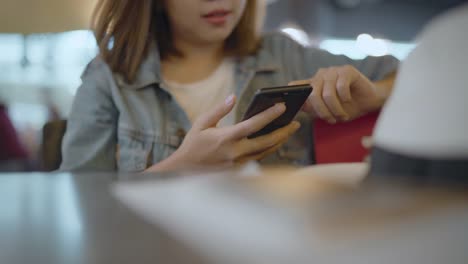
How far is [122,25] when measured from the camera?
1.04 feet

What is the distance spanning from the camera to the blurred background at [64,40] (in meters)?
0.28

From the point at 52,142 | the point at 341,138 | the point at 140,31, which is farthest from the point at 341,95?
the point at 52,142

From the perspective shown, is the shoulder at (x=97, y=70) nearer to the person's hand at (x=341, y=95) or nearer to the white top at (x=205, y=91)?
the white top at (x=205, y=91)

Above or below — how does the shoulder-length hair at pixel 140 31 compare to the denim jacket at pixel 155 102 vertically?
above

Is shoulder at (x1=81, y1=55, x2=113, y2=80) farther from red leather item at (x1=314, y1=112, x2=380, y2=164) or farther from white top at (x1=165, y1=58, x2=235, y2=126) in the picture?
red leather item at (x1=314, y1=112, x2=380, y2=164)

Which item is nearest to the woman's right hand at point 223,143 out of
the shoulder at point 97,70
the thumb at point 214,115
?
the thumb at point 214,115

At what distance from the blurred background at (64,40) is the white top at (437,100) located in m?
0.05

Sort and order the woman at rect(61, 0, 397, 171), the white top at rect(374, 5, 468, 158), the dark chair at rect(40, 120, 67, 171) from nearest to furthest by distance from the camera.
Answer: the white top at rect(374, 5, 468, 158) < the woman at rect(61, 0, 397, 171) < the dark chair at rect(40, 120, 67, 171)

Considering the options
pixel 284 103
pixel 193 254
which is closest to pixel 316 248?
pixel 193 254

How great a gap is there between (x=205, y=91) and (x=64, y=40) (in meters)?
0.13

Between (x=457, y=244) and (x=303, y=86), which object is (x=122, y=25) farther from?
(x=457, y=244)

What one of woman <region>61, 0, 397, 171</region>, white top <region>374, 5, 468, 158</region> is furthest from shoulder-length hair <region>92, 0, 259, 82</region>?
white top <region>374, 5, 468, 158</region>

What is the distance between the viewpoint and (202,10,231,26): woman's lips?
0.96ft

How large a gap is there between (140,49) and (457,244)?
0.87 ft
